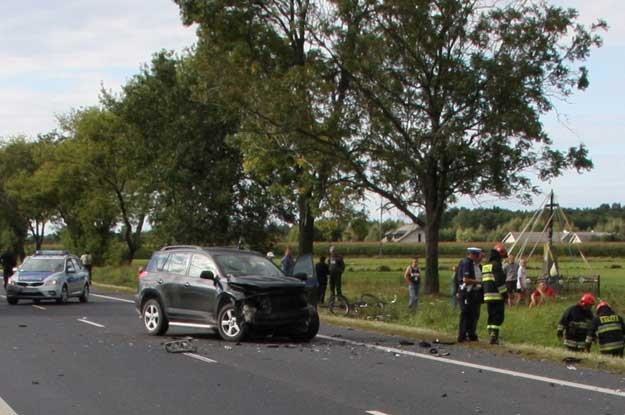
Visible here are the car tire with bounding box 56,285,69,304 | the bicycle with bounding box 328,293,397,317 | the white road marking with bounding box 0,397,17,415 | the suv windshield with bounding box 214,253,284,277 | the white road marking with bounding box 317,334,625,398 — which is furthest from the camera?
the car tire with bounding box 56,285,69,304

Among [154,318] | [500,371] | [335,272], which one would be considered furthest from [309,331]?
[335,272]

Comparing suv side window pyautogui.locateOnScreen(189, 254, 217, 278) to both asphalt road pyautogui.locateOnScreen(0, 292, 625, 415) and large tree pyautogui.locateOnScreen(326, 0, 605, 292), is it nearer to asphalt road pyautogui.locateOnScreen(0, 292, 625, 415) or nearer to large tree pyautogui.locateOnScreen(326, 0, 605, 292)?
asphalt road pyautogui.locateOnScreen(0, 292, 625, 415)

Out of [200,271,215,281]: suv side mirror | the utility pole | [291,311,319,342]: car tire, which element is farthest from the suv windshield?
the utility pole

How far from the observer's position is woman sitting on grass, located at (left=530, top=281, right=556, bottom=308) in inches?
1217

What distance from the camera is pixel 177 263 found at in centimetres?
1902

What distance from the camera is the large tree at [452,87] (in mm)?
33625

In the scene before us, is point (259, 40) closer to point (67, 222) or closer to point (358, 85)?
point (358, 85)

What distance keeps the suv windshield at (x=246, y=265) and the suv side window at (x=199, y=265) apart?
143 millimetres

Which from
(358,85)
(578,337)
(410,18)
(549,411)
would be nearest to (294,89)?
(358,85)

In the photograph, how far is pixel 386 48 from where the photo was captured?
33.9 meters

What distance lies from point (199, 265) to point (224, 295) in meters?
1.14

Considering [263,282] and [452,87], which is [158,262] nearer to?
[263,282]

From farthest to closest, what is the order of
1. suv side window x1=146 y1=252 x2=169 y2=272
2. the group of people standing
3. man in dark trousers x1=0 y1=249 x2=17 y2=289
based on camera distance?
man in dark trousers x1=0 y1=249 x2=17 y2=289, suv side window x1=146 y1=252 x2=169 y2=272, the group of people standing

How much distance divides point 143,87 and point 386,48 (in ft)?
58.8
